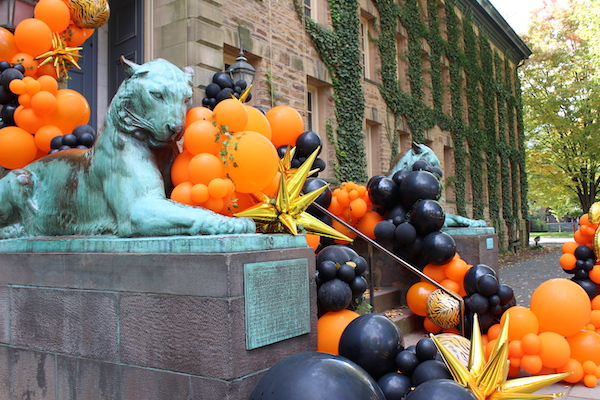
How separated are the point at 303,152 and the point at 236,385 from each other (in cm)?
357

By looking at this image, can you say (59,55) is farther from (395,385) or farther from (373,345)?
(395,385)

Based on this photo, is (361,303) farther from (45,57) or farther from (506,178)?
(506,178)

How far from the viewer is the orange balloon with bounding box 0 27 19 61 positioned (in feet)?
16.6

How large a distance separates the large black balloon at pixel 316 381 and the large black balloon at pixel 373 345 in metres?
0.86

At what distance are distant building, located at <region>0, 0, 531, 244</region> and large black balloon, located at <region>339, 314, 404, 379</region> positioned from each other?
5.66 metres

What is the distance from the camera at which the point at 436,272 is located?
6.30 metres

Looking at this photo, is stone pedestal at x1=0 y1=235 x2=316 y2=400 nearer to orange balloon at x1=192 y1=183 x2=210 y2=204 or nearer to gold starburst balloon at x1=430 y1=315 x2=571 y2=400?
orange balloon at x1=192 y1=183 x2=210 y2=204

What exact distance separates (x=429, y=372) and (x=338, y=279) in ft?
4.67

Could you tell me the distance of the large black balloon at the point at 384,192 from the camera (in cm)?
667

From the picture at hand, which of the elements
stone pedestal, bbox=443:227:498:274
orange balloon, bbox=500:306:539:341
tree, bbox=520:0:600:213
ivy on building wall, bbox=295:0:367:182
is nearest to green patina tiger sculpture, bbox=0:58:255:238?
orange balloon, bbox=500:306:539:341

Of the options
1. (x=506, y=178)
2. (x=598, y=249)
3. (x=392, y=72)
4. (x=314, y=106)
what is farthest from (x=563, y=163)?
(x=598, y=249)

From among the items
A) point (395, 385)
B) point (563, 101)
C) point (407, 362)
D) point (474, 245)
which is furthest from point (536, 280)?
point (563, 101)

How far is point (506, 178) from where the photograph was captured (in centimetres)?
2617

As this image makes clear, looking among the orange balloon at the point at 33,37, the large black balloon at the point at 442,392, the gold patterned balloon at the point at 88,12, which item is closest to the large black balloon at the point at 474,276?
the large black balloon at the point at 442,392
